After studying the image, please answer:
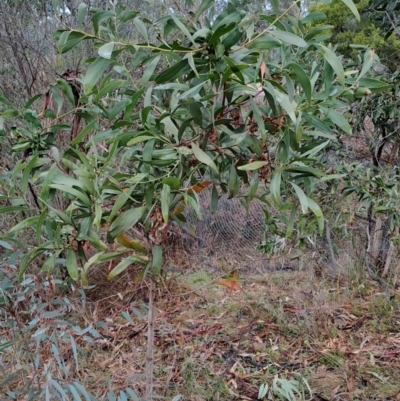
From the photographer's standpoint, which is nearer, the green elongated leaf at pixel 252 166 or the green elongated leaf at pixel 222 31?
the green elongated leaf at pixel 222 31

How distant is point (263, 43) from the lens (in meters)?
0.78

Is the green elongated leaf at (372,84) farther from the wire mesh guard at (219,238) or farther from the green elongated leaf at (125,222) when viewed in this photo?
the wire mesh guard at (219,238)

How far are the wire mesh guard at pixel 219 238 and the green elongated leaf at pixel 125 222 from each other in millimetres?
2765

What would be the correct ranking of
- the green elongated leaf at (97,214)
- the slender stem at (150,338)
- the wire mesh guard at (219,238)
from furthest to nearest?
1. the wire mesh guard at (219,238)
2. the slender stem at (150,338)
3. the green elongated leaf at (97,214)

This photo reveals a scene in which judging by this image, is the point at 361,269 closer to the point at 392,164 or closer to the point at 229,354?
the point at 392,164

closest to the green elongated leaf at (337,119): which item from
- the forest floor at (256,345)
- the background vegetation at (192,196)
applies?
the background vegetation at (192,196)

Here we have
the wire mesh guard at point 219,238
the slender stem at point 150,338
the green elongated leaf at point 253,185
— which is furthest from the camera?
the wire mesh guard at point 219,238

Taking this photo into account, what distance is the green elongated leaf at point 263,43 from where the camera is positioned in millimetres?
769

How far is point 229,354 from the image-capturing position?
2307 mm

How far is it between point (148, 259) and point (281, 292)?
2.21m

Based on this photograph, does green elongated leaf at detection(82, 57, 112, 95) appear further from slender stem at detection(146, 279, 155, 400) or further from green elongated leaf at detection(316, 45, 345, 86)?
slender stem at detection(146, 279, 155, 400)

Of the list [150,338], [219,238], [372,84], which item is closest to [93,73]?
[372,84]

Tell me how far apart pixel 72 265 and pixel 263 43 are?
2.06ft

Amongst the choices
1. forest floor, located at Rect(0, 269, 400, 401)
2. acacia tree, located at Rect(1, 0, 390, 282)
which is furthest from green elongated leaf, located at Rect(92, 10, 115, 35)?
forest floor, located at Rect(0, 269, 400, 401)
